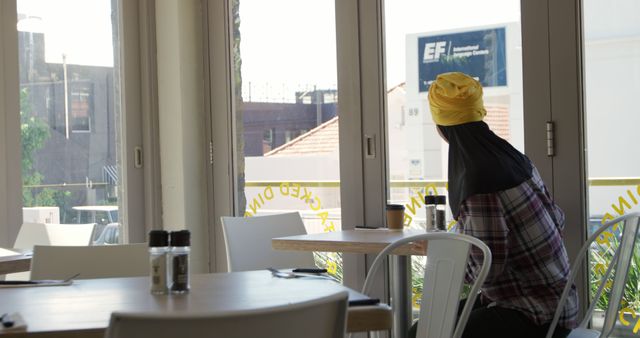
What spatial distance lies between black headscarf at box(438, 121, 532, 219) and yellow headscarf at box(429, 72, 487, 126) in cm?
3

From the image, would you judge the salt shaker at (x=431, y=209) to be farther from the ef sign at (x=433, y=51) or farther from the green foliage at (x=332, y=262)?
the green foliage at (x=332, y=262)

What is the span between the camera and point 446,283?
2.09 metres

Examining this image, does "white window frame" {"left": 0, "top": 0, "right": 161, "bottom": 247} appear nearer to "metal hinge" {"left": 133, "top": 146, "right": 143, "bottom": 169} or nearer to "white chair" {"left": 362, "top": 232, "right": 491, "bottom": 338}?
"metal hinge" {"left": 133, "top": 146, "right": 143, "bottom": 169}

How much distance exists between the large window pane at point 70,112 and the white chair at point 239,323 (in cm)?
327

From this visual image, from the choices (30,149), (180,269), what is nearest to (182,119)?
(30,149)

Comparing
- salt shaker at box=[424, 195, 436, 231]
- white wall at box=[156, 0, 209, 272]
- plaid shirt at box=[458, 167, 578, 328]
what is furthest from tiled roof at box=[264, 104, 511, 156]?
plaid shirt at box=[458, 167, 578, 328]

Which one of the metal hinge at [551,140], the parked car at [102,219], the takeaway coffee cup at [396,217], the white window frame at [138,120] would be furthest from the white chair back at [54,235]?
the metal hinge at [551,140]

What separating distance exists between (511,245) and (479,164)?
0.84 ft

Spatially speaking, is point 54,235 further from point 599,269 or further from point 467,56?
point 599,269

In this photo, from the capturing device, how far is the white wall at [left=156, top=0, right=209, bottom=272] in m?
4.70

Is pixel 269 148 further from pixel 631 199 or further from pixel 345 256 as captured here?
pixel 631 199

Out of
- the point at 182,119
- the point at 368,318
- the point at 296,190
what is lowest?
the point at 368,318

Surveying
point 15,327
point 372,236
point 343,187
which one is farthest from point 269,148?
point 15,327

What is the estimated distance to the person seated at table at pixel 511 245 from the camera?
2.40 meters
